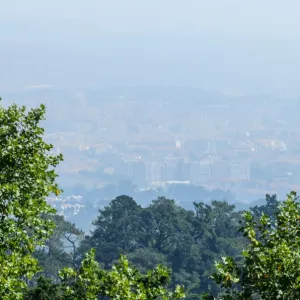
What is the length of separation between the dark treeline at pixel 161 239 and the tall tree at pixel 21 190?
41.5m

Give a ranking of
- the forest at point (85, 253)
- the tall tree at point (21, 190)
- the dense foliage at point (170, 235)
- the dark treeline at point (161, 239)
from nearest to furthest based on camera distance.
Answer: the forest at point (85, 253)
the tall tree at point (21, 190)
the dark treeline at point (161, 239)
the dense foliage at point (170, 235)

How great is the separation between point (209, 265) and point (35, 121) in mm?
45514

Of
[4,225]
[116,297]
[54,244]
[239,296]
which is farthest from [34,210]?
[54,244]

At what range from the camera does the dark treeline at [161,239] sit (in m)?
58.2

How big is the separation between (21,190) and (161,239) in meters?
48.9

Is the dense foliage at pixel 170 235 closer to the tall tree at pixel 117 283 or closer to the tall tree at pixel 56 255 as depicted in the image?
the tall tree at pixel 56 255

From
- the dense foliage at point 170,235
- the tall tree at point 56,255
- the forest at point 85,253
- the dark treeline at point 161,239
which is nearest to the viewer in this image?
the forest at point 85,253

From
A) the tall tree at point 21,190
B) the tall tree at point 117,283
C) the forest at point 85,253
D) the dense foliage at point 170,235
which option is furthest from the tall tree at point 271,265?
the dense foliage at point 170,235

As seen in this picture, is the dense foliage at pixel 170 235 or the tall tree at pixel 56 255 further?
the dense foliage at pixel 170 235

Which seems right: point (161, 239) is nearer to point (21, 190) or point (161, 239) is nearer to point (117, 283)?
point (21, 190)

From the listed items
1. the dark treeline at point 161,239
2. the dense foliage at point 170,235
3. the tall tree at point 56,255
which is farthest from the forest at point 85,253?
the dense foliage at point 170,235

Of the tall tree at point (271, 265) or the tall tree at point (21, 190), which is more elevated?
the tall tree at point (21, 190)

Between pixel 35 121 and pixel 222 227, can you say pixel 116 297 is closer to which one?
pixel 35 121

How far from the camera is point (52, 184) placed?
15.5 metres
